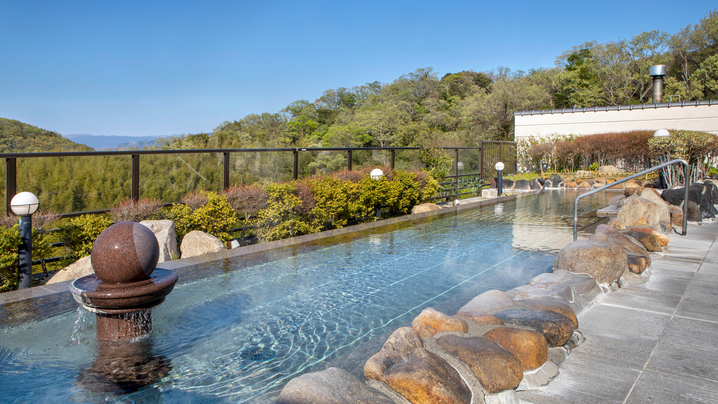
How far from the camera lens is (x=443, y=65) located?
6612 cm

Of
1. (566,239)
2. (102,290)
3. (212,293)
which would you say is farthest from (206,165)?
(566,239)

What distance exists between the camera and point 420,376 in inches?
87.2

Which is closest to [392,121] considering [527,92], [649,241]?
[527,92]

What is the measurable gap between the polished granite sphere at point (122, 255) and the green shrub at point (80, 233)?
9.12 feet

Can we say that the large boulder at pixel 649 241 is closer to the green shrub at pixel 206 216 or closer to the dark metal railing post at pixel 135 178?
the green shrub at pixel 206 216

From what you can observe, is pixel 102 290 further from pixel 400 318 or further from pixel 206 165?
pixel 206 165

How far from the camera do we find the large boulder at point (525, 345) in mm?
2660

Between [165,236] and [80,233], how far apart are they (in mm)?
983

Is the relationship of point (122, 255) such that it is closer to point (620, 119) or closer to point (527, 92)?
point (620, 119)

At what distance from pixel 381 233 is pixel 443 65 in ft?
206

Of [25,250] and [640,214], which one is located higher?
[640,214]

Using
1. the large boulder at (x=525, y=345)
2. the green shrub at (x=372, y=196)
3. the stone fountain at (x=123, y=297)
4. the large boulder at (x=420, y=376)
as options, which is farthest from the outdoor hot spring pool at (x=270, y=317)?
the green shrub at (x=372, y=196)

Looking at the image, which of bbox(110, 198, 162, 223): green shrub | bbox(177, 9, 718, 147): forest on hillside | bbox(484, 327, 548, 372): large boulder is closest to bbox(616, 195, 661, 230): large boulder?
bbox(484, 327, 548, 372): large boulder

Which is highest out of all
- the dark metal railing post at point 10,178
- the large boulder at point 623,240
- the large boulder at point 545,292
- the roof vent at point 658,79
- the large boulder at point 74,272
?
the roof vent at point 658,79
